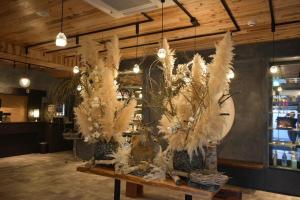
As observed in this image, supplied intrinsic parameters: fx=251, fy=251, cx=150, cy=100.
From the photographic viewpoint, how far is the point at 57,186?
4668 mm

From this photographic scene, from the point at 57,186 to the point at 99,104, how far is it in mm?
2976

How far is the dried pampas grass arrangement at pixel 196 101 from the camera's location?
80.7 inches

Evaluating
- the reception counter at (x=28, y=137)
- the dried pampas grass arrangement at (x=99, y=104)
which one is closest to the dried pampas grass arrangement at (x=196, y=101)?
the dried pampas grass arrangement at (x=99, y=104)

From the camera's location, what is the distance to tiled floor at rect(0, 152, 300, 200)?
13.7ft

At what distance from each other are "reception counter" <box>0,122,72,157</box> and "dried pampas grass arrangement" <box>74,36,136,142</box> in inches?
227

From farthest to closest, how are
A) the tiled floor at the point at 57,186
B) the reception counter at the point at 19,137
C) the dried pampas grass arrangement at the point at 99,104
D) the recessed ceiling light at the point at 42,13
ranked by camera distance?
1. the reception counter at the point at 19,137
2. the tiled floor at the point at 57,186
3. the recessed ceiling light at the point at 42,13
4. the dried pampas grass arrangement at the point at 99,104

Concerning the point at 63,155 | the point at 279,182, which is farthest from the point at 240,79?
the point at 63,155

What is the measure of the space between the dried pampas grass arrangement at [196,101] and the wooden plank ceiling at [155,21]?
1.18 m

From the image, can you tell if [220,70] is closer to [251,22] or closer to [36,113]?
[251,22]

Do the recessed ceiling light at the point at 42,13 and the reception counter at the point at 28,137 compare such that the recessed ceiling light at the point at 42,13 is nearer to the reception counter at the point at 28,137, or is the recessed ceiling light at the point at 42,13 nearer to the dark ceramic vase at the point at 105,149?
the dark ceramic vase at the point at 105,149

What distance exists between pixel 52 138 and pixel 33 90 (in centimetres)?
173

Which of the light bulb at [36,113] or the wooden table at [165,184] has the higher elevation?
the light bulb at [36,113]

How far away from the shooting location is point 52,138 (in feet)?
27.6

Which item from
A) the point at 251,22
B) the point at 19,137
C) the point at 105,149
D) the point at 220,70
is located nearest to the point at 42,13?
the point at 105,149
